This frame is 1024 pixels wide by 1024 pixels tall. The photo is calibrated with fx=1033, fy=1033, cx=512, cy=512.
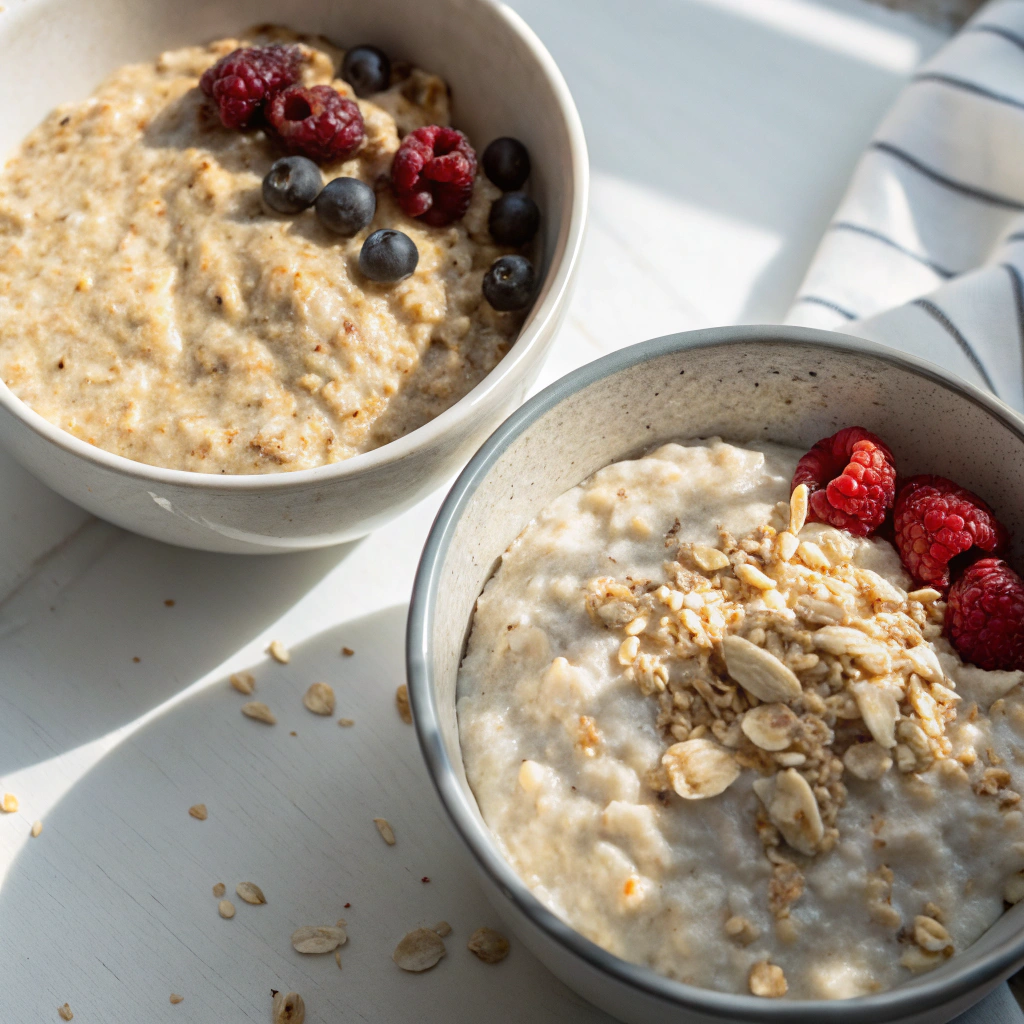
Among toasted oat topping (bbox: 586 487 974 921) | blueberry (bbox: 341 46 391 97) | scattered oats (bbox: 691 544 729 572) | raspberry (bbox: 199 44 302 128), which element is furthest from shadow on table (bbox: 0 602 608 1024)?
blueberry (bbox: 341 46 391 97)

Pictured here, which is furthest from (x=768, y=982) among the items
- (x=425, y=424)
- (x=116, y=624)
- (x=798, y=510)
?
(x=116, y=624)

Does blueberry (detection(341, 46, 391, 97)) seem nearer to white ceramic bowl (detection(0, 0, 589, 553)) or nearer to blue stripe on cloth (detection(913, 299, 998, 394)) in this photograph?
white ceramic bowl (detection(0, 0, 589, 553))

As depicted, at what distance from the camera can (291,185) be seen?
150 centimetres

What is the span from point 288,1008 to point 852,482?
1.02 metres

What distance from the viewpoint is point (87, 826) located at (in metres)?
1.50

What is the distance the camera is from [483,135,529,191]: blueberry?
5.47ft

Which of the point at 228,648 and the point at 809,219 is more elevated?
the point at 809,219

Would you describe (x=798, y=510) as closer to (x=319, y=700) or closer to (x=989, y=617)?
(x=989, y=617)

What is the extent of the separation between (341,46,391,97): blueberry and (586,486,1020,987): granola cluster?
94cm

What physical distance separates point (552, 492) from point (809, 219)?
966 mm

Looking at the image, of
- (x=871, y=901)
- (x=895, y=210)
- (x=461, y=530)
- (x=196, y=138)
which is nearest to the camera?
(x=871, y=901)

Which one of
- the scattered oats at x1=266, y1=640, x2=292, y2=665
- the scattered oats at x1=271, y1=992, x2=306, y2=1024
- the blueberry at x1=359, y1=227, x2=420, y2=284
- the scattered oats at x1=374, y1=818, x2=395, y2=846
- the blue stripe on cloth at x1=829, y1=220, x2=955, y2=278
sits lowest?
the scattered oats at x1=271, y1=992, x2=306, y2=1024

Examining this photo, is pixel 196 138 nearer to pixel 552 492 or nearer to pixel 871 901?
pixel 552 492

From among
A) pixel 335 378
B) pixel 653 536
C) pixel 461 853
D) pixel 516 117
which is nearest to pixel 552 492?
pixel 653 536
